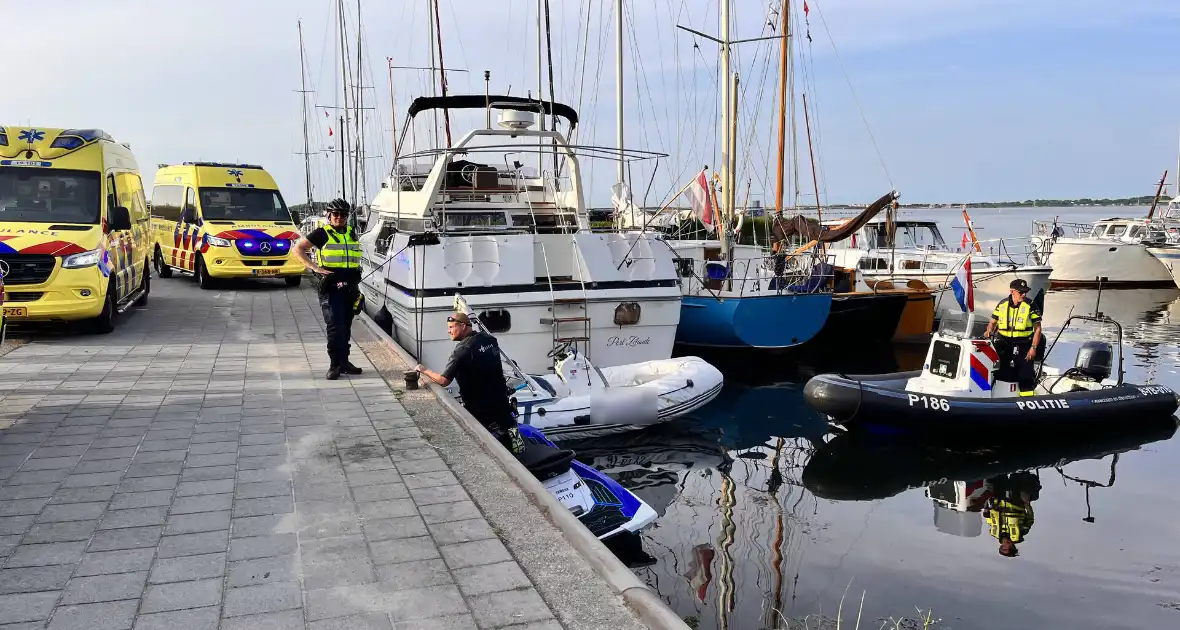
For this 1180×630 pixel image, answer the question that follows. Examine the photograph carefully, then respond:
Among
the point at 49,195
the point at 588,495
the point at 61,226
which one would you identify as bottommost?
the point at 588,495

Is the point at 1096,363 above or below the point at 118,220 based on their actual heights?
below

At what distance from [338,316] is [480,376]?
2.45 m

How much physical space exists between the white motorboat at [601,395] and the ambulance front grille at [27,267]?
19.5ft

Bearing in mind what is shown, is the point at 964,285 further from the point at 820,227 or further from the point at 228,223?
the point at 228,223

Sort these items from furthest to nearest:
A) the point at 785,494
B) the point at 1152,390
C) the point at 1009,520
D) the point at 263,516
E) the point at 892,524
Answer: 1. the point at 1152,390
2. the point at 785,494
3. the point at 1009,520
4. the point at 892,524
5. the point at 263,516

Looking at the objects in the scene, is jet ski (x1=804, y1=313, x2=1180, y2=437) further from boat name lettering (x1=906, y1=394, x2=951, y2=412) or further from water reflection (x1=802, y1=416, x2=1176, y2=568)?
water reflection (x1=802, y1=416, x2=1176, y2=568)

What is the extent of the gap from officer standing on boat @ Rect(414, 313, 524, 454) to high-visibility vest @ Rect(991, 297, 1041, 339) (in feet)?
22.7

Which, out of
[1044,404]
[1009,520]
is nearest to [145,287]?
[1009,520]

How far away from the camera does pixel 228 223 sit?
17562 millimetres

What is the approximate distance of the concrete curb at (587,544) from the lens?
3.54m

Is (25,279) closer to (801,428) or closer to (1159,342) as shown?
(801,428)

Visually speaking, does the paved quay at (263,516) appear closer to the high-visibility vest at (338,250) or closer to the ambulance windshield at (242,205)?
the high-visibility vest at (338,250)

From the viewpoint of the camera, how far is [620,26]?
20844 mm

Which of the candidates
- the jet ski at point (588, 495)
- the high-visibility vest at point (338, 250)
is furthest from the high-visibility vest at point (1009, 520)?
the high-visibility vest at point (338, 250)
